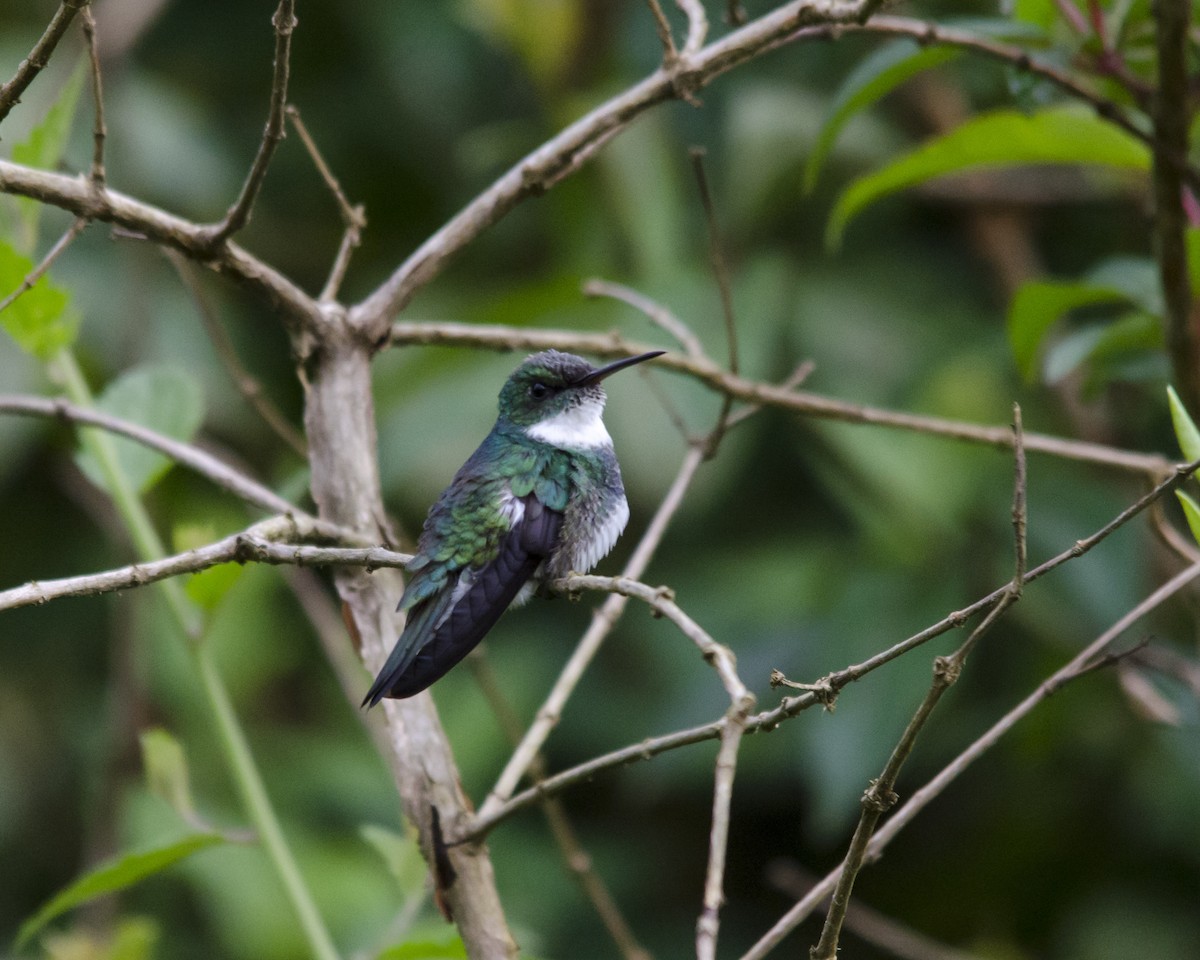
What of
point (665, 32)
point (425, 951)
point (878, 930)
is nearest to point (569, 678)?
point (425, 951)

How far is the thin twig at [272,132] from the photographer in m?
1.93

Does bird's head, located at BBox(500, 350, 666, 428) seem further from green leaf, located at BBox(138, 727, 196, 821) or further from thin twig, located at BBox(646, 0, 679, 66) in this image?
green leaf, located at BBox(138, 727, 196, 821)

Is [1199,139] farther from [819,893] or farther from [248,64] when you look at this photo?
[248,64]

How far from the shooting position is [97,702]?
5.91 metres

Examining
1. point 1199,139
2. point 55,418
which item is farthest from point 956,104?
point 55,418

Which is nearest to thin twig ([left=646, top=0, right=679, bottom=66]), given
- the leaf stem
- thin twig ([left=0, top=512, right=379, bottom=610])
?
thin twig ([left=0, top=512, right=379, bottom=610])

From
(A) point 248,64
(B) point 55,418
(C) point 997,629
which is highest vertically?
(A) point 248,64

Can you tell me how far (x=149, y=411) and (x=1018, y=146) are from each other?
1933 mm

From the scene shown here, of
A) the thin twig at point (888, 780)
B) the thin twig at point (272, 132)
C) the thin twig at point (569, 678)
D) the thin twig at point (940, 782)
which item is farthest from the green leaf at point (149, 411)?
the thin twig at point (888, 780)

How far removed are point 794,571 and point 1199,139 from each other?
2177 millimetres

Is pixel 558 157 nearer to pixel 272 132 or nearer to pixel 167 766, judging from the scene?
pixel 272 132

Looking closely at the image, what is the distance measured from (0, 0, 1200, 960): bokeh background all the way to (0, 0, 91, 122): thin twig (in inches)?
108

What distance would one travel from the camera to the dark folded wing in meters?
1.95

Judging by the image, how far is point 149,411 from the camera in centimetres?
284
